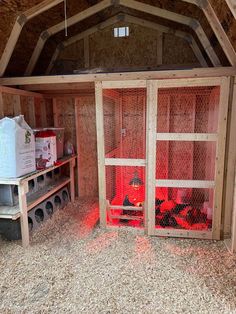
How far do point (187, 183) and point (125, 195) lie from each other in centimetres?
81

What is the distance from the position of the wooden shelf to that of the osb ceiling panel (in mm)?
1399

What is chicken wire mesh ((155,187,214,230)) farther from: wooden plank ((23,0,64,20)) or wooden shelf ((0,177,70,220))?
wooden plank ((23,0,64,20))

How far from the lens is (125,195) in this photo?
2.75m

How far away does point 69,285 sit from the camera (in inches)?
65.1

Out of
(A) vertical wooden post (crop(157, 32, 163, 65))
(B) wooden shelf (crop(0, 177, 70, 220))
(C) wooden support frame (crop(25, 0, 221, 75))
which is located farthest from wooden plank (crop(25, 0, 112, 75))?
(B) wooden shelf (crop(0, 177, 70, 220))

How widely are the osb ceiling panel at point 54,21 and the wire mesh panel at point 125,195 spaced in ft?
4.96

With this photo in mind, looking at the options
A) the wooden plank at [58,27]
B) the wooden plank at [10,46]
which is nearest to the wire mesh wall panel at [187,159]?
the wooden plank at [58,27]

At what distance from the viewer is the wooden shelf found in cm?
203

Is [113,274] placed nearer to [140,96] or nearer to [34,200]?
[34,200]

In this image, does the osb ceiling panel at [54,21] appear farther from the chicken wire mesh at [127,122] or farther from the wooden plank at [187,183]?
the wooden plank at [187,183]

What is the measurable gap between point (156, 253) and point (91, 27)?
269 centimetres

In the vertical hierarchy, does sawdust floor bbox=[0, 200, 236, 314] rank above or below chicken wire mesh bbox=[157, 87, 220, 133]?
below

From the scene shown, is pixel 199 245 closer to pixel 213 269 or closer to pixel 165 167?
pixel 213 269

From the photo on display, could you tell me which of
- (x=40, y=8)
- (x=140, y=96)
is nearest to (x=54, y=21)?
(x=40, y=8)
